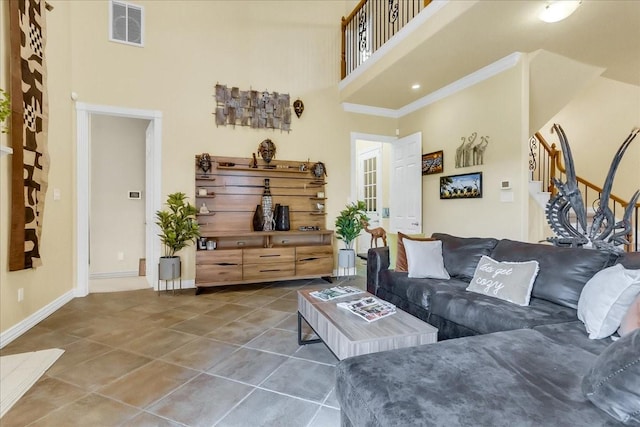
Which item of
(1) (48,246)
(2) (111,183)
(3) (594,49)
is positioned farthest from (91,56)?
(3) (594,49)

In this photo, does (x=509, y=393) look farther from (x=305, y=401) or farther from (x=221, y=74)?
(x=221, y=74)

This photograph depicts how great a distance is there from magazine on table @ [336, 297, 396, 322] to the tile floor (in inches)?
18.3

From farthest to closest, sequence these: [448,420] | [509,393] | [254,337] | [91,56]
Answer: [91,56] → [254,337] → [509,393] → [448,420]

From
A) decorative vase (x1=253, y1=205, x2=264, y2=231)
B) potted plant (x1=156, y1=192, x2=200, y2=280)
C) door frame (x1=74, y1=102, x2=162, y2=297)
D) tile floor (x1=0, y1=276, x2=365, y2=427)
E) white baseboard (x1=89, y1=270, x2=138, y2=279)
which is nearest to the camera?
tile floor (x1=0, y1=276, x2=365, y2=427)

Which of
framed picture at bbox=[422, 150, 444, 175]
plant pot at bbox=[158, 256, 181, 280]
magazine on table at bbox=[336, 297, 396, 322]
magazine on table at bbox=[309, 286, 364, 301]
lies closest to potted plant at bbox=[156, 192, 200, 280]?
plant pot at bbox=[158, 256, 181, 280]

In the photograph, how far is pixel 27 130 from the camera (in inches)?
113

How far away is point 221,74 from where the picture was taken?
4625 mm

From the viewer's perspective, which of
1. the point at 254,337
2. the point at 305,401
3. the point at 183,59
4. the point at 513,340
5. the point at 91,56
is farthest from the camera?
the point at 183,59

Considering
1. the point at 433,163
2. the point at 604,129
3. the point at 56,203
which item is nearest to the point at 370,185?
the point at 433,163

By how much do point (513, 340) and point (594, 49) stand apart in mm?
3904

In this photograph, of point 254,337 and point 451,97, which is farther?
point 451,97

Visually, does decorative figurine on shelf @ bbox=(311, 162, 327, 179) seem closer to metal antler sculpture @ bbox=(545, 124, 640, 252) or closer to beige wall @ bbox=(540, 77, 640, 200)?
metal antler sculpture @ bbox=(545, 124, 640, 252)

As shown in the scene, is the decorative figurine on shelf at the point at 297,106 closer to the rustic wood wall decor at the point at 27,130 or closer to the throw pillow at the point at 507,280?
the rustic wood wall decor at the point at 27,130

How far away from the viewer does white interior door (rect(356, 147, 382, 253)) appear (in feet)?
22.7
